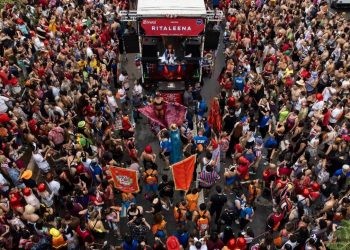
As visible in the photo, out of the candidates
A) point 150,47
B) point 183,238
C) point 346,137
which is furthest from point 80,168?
point 346,137

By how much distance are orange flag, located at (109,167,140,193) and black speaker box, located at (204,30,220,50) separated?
20.3ft

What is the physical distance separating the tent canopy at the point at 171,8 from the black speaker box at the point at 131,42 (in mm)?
864

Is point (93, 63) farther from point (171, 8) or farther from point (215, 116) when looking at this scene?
point (215, 116)

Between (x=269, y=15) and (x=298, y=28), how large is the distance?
1615mm

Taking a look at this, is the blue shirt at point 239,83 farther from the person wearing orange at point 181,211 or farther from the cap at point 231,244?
the cap at point 231,244

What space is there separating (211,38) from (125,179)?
20.6 ft

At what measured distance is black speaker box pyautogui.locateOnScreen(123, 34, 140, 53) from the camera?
13125 millimetres

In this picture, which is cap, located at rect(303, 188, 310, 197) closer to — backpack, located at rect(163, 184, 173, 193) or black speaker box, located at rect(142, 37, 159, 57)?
backpack, located at rect(163, 184, 173, 193)

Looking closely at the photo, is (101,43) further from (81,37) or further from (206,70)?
(206,70)

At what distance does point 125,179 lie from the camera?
935 centimetres

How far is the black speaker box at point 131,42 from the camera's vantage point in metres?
13.1

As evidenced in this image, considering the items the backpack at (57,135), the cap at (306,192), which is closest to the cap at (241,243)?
the cap at (306,192)

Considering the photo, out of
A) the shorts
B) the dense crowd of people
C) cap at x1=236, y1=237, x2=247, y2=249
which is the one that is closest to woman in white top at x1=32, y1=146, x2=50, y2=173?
the dense crowd of people

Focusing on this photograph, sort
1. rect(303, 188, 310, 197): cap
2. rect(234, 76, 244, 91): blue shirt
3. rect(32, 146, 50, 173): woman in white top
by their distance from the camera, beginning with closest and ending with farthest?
rect(303, 188, 310, 197): cap < rect(32, 146, 50, 173): woman in white top < rect(234, 76, 244, 91): blue shirt
